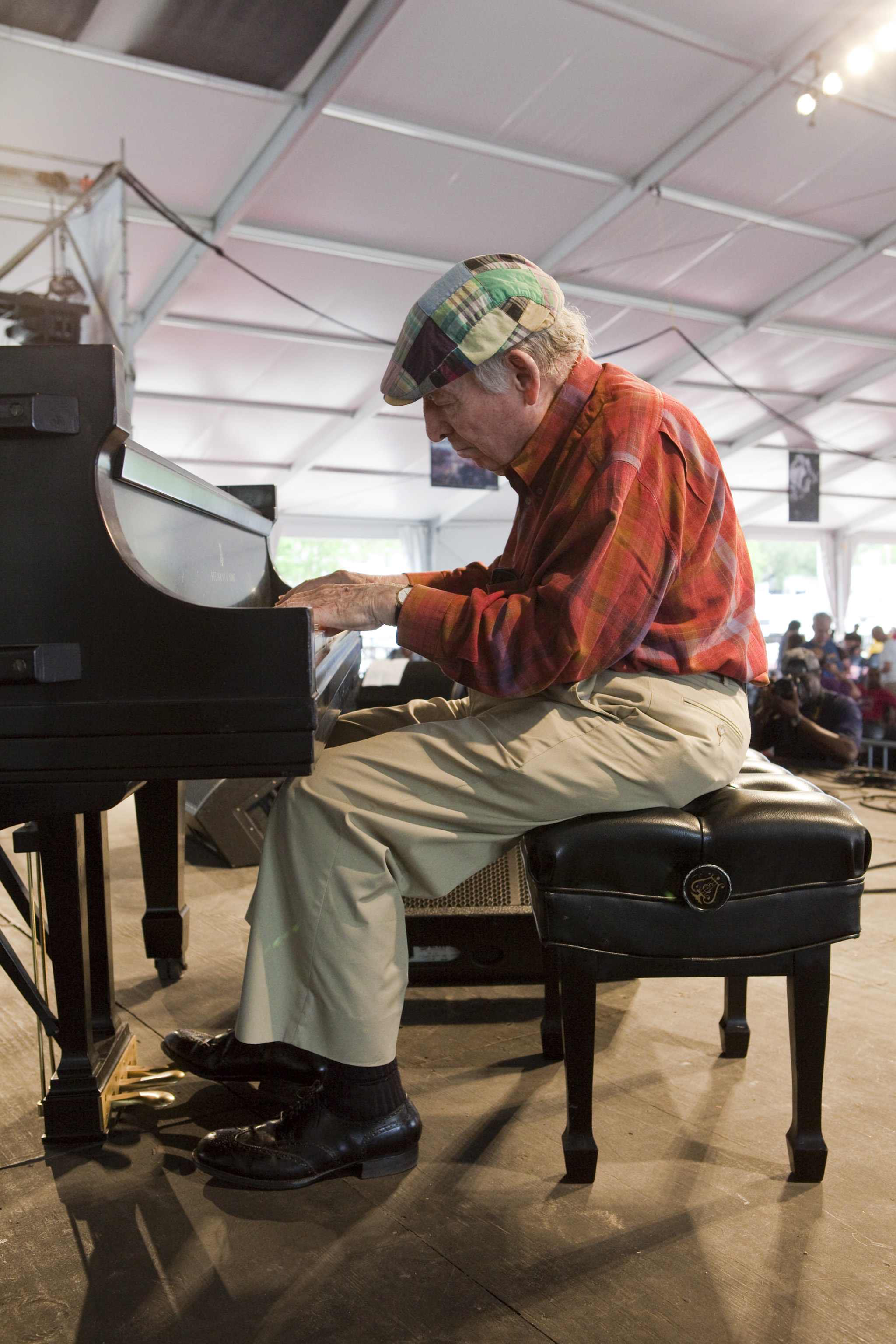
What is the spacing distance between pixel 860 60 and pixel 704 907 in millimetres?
6569

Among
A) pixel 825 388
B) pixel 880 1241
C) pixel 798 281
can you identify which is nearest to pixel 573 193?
pixel 798 281

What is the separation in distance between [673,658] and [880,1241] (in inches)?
33.2

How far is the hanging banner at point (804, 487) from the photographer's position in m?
13.5

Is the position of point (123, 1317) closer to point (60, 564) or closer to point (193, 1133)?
point (193, 1133)

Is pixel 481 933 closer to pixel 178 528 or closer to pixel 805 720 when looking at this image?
pixel 178 528

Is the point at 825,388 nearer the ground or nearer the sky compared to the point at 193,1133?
nearer the sky

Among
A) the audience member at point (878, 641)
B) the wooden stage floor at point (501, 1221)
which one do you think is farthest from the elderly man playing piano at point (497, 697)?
the audience member at point (878, 641)

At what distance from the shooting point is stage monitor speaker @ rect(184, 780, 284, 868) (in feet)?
12.0

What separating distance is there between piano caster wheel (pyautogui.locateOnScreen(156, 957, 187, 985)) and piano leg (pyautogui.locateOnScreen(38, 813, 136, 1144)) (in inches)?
31.3

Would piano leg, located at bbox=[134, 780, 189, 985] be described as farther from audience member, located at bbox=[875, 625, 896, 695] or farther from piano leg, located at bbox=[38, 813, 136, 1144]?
audience member, located at bbox=[875, 625, 896, 695]

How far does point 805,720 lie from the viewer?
16.1ft

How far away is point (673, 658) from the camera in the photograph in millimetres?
1530

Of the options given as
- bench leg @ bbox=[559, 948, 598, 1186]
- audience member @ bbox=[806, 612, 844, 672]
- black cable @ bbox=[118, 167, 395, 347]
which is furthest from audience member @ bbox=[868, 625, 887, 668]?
bench leg @ bbox=[559, 948, 598, 1186]

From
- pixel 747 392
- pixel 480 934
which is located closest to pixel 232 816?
pixel 480 934
